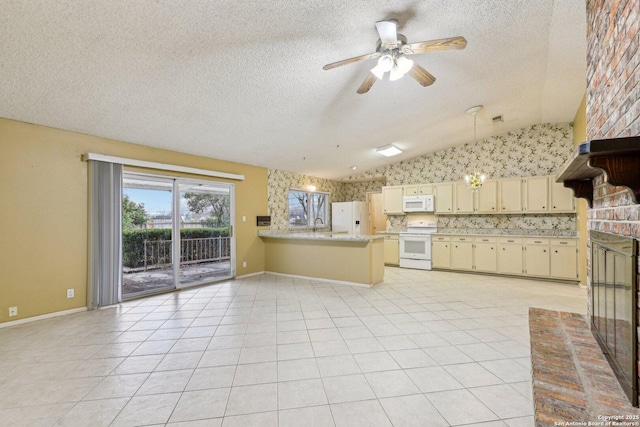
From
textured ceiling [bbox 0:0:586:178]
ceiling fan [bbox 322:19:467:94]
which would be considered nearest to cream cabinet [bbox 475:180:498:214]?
textured ceiling [bbox 0:0:586:178]

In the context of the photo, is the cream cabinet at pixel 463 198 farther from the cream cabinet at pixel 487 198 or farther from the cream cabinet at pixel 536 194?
the cream cabinet at pixel 536 194

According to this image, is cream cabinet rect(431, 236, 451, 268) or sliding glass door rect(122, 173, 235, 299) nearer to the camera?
sliding glass door rect(122, 173, 235, 299)

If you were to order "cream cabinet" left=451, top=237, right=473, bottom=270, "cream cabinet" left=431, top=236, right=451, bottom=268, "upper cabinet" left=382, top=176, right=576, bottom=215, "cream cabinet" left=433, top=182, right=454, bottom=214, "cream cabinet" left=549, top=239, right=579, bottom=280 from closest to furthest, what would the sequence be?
"cream cabinet" left=549, top=239, right=579, bottom=280 → "upper cabinet" left=382, top=176, right=576, bottom=215 → "cream cabinet" left=451, top=237, right=473, bottom=270 → "cream cabinet" left=431, top=236, right=451, bottom=268 → "cream cabinet" left=433, top=182, right=454, bottom=214

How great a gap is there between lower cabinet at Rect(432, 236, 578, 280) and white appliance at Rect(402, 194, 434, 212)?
0.77 metres

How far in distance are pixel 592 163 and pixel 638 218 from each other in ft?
1.13

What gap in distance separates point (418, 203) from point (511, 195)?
6.27 feet

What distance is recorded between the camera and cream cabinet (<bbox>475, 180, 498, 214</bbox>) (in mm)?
5980

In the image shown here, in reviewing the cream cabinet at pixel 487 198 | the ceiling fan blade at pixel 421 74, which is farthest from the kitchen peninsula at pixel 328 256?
the ceiling fan blade at pixel 421 74

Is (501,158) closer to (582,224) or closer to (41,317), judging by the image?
(582,224)

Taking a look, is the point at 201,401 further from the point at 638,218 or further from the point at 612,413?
the point at 638,218

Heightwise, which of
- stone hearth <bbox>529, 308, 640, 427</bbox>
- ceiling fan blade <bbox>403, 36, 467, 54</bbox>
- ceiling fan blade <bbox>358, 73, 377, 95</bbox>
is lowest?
stone hearth <bbox>529, 308, 640, 427</bbox>

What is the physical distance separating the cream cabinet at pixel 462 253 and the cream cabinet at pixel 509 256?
0.54 m

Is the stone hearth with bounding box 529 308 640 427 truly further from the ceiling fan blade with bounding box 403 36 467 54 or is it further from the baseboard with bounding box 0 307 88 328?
the baseboard with bounding box 0 307 88 328

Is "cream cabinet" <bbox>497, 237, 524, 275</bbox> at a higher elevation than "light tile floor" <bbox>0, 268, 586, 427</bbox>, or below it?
higher
